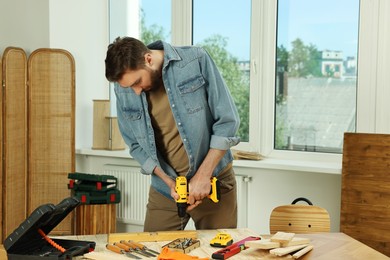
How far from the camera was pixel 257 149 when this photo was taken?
4445 mm

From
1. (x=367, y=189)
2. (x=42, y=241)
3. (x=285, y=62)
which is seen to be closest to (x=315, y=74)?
(x=285, y=62)

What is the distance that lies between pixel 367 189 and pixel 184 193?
1.38 metres

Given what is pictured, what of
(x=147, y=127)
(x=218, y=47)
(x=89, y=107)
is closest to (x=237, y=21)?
(x=218, y=47)

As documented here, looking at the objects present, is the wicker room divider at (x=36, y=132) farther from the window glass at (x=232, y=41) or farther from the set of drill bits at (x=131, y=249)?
the set of drill bits at (x=131, y=249)

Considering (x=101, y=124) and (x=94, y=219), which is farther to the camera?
(x=101, y=124)

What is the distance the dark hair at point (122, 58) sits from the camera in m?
2.68

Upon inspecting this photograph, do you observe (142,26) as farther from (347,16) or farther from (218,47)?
(347,16)

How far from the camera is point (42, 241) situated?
2.31 metres

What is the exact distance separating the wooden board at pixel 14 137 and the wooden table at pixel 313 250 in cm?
191

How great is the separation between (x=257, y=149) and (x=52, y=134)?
1445mm

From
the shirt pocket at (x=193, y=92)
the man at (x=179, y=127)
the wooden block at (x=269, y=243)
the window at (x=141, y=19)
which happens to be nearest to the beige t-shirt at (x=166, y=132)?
the man at (x=179, y=127)

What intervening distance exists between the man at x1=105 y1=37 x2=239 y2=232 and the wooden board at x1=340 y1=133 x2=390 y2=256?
3.13ft

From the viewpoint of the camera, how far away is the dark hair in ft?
8.80

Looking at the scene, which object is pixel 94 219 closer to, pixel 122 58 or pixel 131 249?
pixel 122 58
